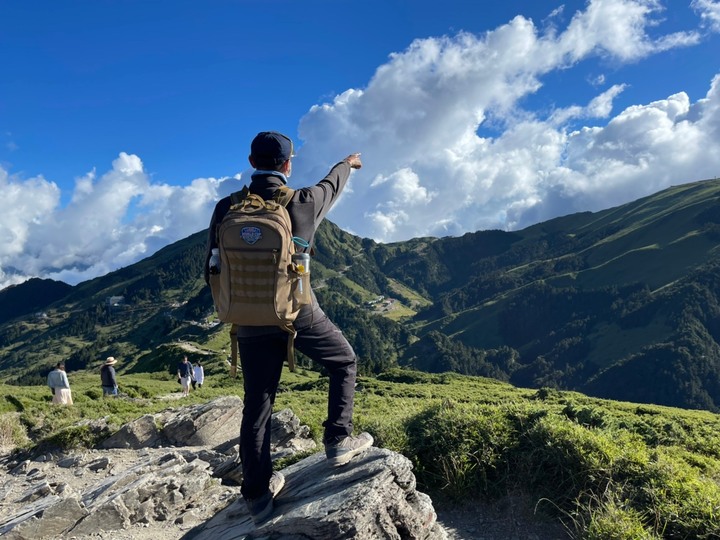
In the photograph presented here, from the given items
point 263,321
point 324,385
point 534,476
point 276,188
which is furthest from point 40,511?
point 324,385

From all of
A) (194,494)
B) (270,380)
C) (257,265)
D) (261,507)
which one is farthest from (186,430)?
(257,265)

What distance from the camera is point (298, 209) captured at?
490 centimetres

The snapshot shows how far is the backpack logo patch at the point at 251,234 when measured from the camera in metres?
4.55

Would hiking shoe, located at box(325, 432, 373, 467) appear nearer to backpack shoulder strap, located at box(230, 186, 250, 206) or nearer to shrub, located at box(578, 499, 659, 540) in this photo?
shrub, located at box(578, 499, 659, 540)

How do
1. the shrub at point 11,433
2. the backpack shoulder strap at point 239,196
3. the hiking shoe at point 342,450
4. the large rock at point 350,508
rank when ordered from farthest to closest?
the shrub at point 11,433
the hiking shoe at point 342,450
the large rock at point 350,508
the backpack shoulder strap at point 239,196

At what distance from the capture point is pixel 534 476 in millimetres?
6855

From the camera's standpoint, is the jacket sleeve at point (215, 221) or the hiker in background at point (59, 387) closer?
the jacket sleeve at point (215, 221)

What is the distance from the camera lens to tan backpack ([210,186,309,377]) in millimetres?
4570

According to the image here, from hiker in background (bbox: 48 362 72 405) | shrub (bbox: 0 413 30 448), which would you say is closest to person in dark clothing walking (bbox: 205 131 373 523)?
shrub (bbox: 0 413 30 448)

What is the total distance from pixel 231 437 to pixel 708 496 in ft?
38.1

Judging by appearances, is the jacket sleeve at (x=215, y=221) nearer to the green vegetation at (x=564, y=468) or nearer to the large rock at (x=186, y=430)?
the green vegetation at (x=564, y=468)

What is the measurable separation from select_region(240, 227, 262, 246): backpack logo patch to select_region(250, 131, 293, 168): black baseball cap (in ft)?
3.02

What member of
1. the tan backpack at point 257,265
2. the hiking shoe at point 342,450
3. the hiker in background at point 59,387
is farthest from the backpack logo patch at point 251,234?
the hiker in background at point 59,387

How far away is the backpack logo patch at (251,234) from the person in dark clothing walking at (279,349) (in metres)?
0.45
